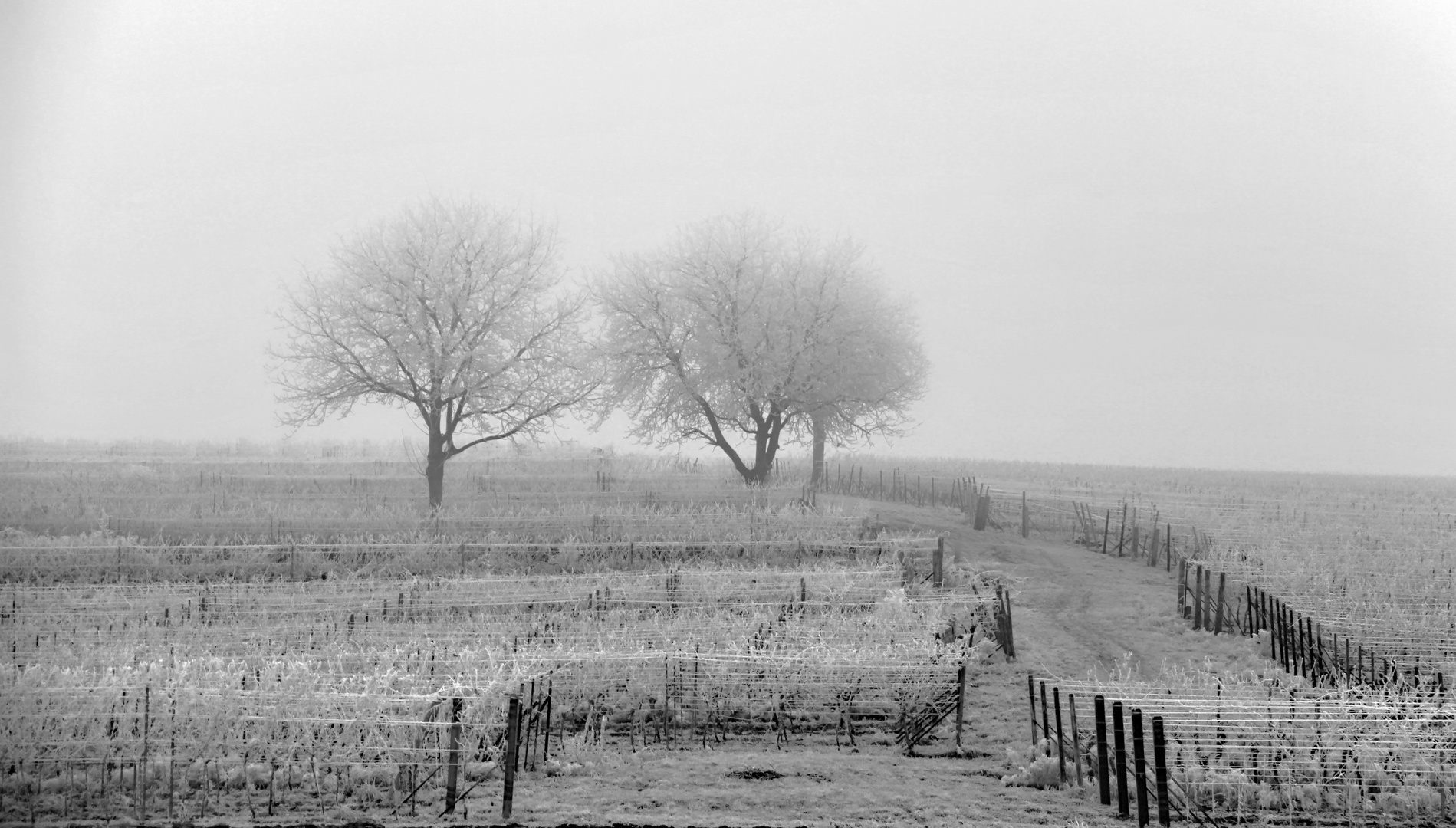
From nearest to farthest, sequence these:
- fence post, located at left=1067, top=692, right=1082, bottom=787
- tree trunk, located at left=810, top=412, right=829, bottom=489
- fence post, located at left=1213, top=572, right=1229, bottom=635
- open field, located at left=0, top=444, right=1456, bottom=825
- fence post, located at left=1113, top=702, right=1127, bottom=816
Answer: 1. fence post, located at left=1113, top=702, right=1127, bottom=816
2. open field, located at left=0, top=444, right=1456, bottom=825
3. fence post, located at left=1067, top=692, right=1082, bottom=787
4. fence post, located at left=1213, top=572, right=1229, bottom=635
5. tree trunk, located at left=810, top=412, right=829, bottom=489

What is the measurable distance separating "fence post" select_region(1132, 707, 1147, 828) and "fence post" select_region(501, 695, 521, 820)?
4.74 m

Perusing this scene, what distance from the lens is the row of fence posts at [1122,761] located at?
810 cm

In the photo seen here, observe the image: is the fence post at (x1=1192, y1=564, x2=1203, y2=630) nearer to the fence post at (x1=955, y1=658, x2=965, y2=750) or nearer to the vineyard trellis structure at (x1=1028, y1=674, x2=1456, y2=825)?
the fence post at (x1=955, y1=658, x2=965, y2=750)

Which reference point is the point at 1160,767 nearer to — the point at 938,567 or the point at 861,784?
the point at 861,784

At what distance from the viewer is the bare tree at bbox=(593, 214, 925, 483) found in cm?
3231

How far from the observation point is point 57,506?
81.7 ft

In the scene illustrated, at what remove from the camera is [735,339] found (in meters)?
32.2

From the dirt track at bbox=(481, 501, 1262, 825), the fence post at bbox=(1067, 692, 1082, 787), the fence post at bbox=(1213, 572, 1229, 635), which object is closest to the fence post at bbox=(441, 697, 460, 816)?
the dirt track at bbox=(481, 501, 1262, 825)

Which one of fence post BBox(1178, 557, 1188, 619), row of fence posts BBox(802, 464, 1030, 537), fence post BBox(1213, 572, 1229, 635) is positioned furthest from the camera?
row of fence posts BBox(802, 464, 1030, 537)

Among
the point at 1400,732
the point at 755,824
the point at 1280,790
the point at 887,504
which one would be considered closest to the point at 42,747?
the point at 755,824

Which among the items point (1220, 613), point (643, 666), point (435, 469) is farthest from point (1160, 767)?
point (435, 469)

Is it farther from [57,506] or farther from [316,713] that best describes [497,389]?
[316,713]

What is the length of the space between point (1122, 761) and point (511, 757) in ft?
15.7

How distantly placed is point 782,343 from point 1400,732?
24.0 m
